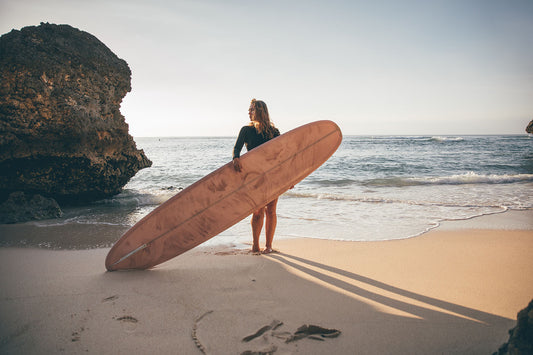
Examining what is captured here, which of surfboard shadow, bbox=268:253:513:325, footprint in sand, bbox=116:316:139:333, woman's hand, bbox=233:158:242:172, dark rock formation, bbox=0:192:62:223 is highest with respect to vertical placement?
woman's hand, bbox=233:158:242:172

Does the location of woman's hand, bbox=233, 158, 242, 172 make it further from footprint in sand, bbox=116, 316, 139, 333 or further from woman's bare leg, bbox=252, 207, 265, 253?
footprint in sand, bbox=116, 316, 139, 333

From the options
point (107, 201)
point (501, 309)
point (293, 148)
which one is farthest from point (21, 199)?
point (501, 309)

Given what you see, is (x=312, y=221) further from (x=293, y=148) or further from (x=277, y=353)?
(x=277, y=353)

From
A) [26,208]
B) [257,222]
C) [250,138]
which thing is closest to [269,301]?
[257,222]

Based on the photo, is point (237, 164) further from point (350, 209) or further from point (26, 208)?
point (26, 208)

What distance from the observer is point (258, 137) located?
10.6 feet

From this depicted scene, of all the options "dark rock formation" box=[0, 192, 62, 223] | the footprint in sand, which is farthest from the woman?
"dark rock formation" box=[0, 192, 62, 223]

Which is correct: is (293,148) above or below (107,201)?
above

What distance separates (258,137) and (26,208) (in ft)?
14.3

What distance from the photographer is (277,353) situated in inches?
59.8

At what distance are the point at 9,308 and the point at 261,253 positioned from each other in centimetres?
215

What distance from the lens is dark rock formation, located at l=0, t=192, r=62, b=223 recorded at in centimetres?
458

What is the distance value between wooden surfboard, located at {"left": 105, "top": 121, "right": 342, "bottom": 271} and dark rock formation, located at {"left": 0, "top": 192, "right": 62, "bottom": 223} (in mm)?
3231

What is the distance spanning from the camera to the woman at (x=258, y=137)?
307cm
